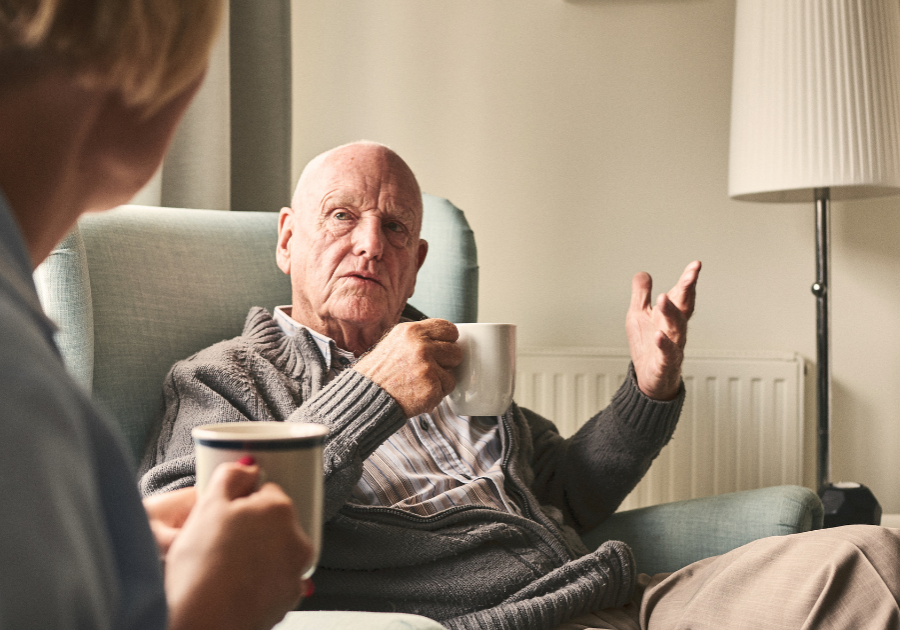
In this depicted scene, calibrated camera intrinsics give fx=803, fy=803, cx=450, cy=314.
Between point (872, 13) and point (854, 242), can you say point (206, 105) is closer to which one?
point (872, 13)

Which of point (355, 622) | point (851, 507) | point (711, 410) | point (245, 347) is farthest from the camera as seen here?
point (711, 410)

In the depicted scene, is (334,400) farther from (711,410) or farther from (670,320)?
(711,410)

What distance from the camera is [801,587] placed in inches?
36.4

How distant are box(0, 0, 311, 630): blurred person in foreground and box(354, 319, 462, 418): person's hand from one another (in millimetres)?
586

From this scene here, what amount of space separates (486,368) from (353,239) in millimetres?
398

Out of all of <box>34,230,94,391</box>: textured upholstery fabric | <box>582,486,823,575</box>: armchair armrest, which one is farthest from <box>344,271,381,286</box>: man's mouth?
<box>582,486,823,575</box>: armchair armrest

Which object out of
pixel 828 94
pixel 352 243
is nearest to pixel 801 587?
pixel 352 243

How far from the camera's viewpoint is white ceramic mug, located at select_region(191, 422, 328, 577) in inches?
17.6

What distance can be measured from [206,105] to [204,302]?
1.93 feet

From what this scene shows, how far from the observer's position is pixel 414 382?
3.39 feet

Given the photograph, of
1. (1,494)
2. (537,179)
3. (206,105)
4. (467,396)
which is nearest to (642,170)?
(537,179)

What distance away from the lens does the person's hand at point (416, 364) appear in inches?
40.6

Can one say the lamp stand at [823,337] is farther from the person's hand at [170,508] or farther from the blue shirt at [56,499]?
the blue shirt at [56,499]

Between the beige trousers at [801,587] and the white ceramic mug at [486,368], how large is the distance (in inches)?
12.6
